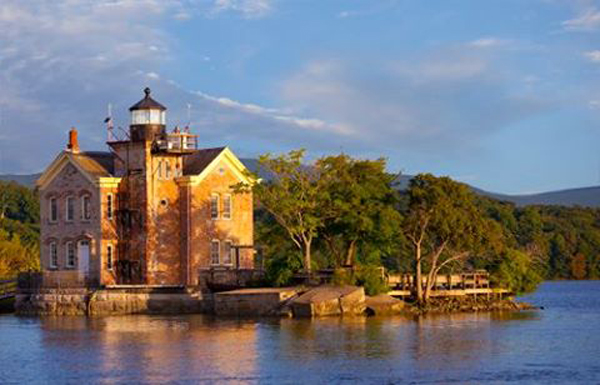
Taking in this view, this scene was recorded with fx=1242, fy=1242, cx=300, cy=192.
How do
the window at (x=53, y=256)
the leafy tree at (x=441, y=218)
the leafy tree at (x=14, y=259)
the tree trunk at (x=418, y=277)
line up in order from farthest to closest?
the leafy tree at (x=14, y=259) < the window at (x=53, y=256) < the tree trunk at (x=418, y=277) < the leafy tree at (x=441, y=218)

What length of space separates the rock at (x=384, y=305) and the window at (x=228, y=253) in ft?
36.9

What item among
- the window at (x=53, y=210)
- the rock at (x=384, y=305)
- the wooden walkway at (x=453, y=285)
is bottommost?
the rock at (x=384, y=305)

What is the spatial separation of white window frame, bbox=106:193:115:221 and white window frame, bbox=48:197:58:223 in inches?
152

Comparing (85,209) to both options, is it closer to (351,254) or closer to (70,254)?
(70,254)

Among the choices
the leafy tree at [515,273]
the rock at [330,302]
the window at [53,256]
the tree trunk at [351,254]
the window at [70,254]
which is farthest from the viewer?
the window at [53,256]

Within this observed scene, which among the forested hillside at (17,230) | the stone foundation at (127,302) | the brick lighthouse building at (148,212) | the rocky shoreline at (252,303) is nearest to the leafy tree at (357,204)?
the rocky shoreline at (252,303)

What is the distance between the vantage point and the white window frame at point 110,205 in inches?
2621

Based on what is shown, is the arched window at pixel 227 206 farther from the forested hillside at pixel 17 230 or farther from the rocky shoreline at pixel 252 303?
the forested hillside at pixel 17 230

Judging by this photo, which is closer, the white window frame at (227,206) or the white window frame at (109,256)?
the white window frame at (109,256)

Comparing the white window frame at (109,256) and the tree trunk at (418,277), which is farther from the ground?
the white window frame at (109,256)

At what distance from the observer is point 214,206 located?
67.7 m

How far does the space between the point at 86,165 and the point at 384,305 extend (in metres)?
19.2

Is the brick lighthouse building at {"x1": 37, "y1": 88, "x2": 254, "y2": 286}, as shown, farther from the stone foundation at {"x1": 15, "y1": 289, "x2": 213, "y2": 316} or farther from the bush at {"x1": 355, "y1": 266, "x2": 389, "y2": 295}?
the bush at {"x1": 355, "y1": 266, "x2": 389, "y2": 295}

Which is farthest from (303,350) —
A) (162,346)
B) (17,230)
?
(17,230)
